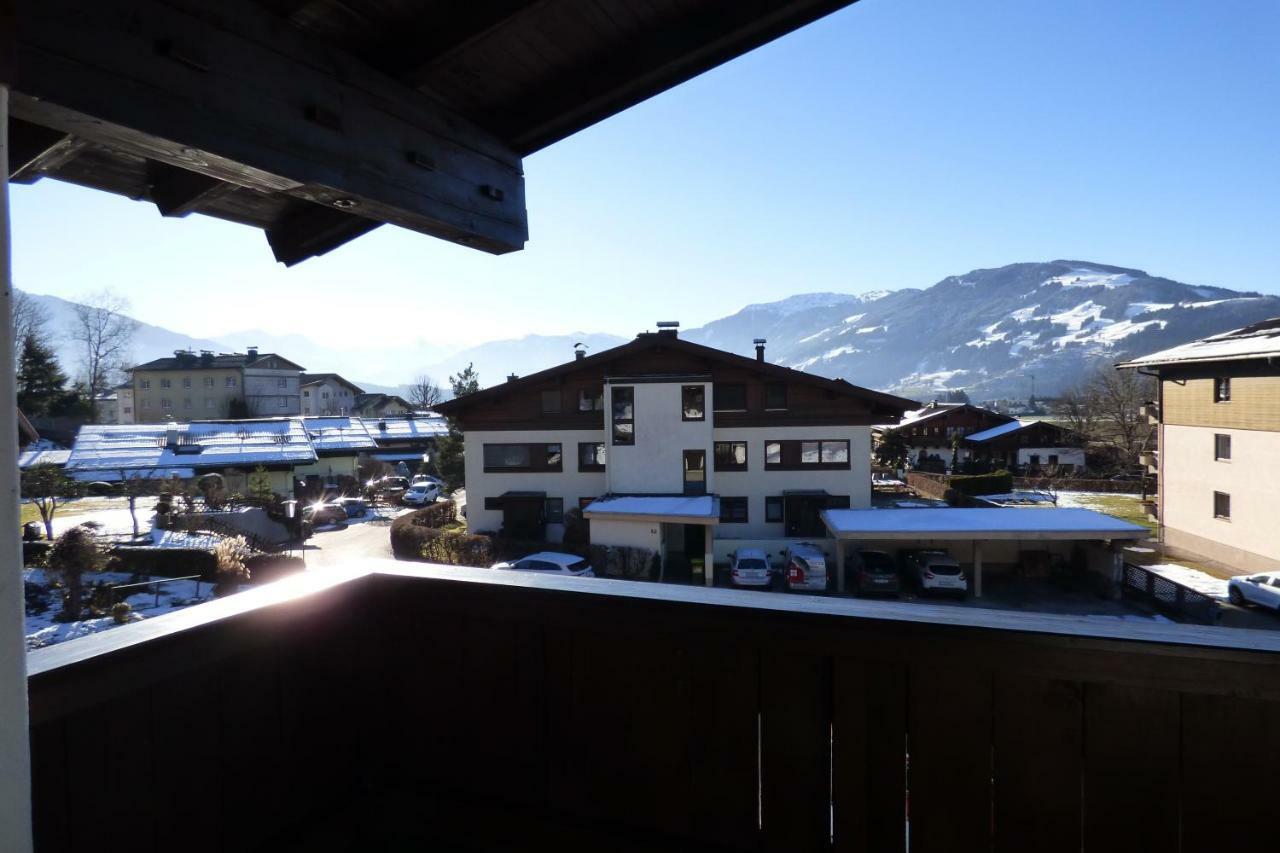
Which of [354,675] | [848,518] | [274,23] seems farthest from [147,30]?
[848,518]

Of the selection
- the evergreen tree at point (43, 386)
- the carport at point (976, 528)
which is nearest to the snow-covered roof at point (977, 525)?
the carport at point (976, 528)

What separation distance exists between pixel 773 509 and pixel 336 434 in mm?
21280

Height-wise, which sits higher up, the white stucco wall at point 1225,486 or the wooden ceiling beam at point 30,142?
the wooden ceiling beam at point 30,142

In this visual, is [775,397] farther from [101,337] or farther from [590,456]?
[101,337]

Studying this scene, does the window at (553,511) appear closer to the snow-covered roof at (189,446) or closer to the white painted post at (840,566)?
the white painted post at (840,566)

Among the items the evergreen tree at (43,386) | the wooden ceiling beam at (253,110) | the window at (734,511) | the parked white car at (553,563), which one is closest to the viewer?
the wooden ceiling beam at (253,110)

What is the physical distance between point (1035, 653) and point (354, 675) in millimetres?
1780

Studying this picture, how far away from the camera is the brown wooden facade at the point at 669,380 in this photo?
1827 cm

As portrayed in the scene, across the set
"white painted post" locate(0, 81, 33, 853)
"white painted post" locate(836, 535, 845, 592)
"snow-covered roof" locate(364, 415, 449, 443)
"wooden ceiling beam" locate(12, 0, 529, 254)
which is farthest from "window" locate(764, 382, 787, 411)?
"snow-covered roof" locate(364, 415, 449, 443)

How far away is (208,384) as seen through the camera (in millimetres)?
43406

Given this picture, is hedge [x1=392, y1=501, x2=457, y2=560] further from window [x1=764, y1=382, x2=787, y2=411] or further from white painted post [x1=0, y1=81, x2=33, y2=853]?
white painted post [x1=0, y1=81, x2=33, y2=853]

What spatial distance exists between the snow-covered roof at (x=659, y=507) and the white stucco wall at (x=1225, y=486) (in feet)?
44.2

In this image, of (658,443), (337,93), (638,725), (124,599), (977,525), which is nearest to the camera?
(337,93)

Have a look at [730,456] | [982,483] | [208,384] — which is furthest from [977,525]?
[208,384]
